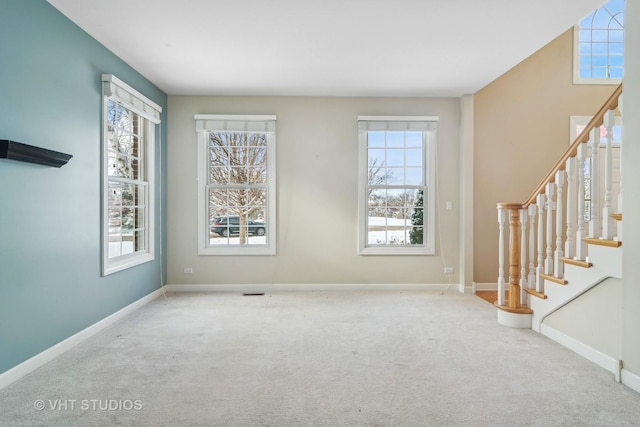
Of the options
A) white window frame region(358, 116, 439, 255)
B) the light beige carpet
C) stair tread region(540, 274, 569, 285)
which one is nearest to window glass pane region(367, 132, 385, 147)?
white window frame region(358, 116, 439, 255)

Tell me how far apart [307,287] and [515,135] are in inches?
137

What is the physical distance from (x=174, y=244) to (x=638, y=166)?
4.81m

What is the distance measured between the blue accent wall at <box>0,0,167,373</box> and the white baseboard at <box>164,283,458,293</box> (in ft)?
4.35

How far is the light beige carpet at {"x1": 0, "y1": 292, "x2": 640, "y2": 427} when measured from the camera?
201 cm

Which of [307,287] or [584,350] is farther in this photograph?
[307,287]

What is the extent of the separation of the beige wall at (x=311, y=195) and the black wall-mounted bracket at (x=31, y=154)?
217 centimetres

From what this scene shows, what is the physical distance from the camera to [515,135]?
197 inches

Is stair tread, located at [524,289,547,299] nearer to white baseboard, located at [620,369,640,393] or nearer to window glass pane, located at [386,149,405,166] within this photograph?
white baseboard, located at [620,369,640,393]

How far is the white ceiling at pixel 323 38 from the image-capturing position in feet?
9.20

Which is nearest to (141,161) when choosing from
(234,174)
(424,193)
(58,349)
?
(234,174)

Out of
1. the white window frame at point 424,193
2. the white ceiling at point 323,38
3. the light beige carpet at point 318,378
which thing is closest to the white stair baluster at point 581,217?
the light beige carpet at point 318,378

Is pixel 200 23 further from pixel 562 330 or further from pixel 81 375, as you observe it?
pixel 562 330

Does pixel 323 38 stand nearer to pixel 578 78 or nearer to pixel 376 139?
pixel 376 139

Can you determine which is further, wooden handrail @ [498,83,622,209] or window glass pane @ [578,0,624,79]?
window glass pane @ [578,0,624,79]
